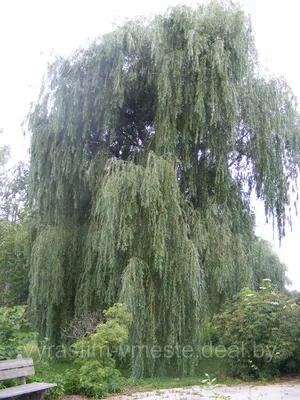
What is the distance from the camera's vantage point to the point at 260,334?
8797 mm

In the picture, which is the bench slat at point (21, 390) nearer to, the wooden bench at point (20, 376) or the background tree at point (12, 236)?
the wooden bench at point (20, 376)

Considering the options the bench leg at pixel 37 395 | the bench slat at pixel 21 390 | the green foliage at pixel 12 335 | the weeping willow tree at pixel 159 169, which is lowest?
the bench leg at pixel 37 395

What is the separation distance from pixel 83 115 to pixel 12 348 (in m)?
6.13

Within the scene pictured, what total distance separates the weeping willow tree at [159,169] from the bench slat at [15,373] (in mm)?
3312

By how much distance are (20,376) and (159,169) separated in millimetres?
5259

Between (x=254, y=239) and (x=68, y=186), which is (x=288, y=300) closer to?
(x=254, y=239)

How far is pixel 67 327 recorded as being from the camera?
10922 mm

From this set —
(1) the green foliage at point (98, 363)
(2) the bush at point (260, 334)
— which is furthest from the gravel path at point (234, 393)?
(2) the bush at point (260, 334)

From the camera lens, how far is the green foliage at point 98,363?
7.01 m

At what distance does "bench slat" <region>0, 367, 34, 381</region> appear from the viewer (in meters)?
5.63

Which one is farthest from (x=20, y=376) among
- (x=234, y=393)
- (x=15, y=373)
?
(x=234, y=393)

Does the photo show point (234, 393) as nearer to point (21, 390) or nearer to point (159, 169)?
point (21, 390)

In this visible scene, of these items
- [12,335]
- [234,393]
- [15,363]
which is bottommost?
[234,393]

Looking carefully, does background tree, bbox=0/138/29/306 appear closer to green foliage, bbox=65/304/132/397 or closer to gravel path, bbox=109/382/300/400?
green foliage, bbox=65/304/132/397
